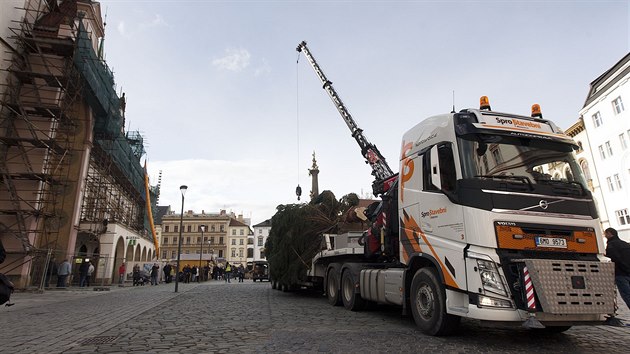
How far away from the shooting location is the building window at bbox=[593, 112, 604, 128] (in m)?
34.6

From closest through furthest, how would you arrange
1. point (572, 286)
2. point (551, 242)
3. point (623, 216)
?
1. point (572, 286)
2. point (551, 242)
3. point (623, 216)

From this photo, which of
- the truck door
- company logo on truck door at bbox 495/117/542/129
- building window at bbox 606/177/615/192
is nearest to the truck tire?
the truck door

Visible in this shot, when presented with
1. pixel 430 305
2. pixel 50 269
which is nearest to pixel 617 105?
pixel 430 305

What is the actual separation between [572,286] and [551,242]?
0.62 metres

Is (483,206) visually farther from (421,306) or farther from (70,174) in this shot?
(70,174)

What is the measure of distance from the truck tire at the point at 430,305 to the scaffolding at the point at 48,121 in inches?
751

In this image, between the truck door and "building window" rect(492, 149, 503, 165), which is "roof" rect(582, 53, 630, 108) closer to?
"building window" rect(492, 149, 503, 165)

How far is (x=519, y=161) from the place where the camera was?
6.07 m

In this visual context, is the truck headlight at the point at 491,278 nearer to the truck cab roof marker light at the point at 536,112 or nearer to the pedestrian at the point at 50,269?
the truck cab roof marker light at the point at 536,112

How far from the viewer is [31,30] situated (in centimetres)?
2006

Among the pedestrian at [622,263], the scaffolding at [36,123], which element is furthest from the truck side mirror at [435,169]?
the scaffolding at [36,123]

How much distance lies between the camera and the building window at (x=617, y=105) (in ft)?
105

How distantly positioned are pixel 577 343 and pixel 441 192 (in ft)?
9.70

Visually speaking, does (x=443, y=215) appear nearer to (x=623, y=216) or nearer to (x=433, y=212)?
(x=433, y=212)
